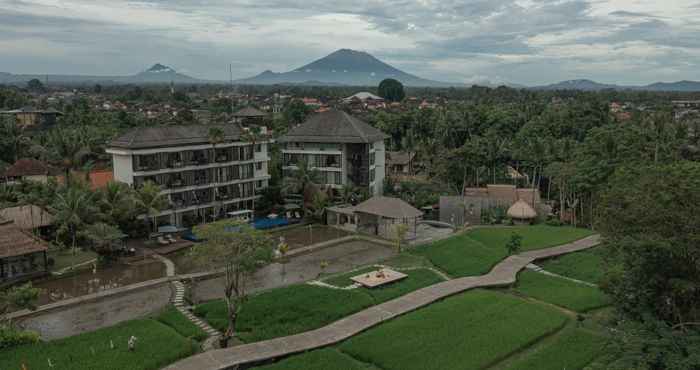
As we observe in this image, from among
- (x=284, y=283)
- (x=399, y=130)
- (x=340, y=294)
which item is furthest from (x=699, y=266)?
(x=399, y=130)

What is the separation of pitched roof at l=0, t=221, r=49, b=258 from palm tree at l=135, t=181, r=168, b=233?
7290 millimetres

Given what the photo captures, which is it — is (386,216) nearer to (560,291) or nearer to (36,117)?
(560,291)

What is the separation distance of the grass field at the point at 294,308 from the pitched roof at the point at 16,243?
39.6ft

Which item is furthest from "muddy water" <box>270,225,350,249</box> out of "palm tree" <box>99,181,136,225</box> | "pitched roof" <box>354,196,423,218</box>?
"palm tree" <box>99,181,136,225</box>

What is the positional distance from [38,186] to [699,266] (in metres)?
42.3

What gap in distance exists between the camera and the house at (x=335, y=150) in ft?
168

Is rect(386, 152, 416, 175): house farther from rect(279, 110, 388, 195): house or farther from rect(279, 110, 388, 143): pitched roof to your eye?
rect(279, 110, 388, 195): house

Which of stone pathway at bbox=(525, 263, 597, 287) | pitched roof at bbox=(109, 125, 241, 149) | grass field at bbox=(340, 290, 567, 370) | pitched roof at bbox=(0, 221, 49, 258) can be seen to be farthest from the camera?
pitched roof at bbox=(109, 125, 241, 149)

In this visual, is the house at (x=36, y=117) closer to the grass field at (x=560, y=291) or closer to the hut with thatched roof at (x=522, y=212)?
the hut with thatched roof at (x=522, y=212)

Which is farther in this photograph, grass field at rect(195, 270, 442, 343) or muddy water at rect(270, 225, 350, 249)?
muddy water at rect(270, 225, 350, 249)

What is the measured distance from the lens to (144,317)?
83.6ft

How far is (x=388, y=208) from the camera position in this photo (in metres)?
42.0

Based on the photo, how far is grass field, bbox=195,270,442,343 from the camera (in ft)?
78.3

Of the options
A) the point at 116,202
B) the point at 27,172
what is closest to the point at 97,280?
the point at 116,202
